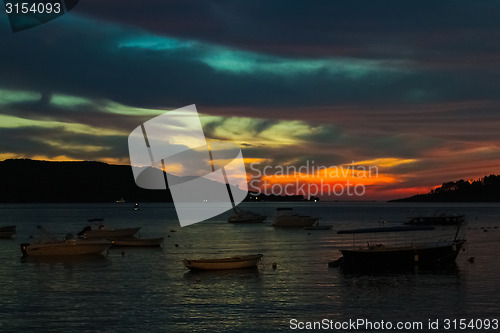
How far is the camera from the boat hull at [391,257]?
48.9 m

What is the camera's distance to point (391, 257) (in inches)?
1937

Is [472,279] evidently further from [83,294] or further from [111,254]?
[111,254]

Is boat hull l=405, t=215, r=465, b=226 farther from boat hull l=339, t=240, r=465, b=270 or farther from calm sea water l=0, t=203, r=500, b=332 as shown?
boat hull l=339, t=240, r=465, b=270

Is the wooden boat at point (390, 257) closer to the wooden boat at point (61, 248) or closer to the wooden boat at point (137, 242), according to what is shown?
the wooden boat at point (61, 248)

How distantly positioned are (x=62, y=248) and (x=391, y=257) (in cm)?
3355

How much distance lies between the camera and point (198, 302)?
35906 mm

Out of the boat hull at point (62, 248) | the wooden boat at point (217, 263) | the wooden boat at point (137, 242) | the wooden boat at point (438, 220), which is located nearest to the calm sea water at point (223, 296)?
the wooden boat at point (217, 263)

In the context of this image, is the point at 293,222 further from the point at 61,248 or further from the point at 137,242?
the point at 61,248

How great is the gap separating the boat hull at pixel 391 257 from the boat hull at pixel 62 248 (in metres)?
27.3

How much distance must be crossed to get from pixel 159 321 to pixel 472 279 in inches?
1012

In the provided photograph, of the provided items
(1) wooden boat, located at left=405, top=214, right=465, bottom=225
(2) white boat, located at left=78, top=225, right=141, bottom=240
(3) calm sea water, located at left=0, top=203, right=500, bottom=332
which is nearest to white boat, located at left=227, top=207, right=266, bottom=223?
(1) wooden boat, located at left=405, top=214, right=465, bottom=225

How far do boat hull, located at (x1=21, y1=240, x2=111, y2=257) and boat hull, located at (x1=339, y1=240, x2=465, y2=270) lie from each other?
27.3m

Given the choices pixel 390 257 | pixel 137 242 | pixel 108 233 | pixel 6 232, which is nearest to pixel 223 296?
pixel 390 257

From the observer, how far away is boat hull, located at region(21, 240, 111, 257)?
62.1 m
